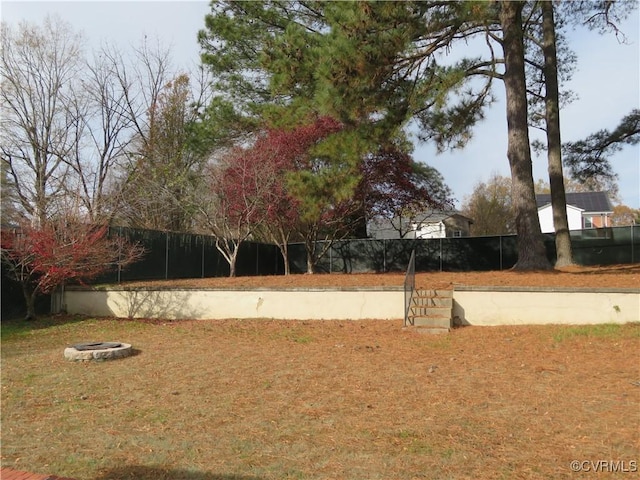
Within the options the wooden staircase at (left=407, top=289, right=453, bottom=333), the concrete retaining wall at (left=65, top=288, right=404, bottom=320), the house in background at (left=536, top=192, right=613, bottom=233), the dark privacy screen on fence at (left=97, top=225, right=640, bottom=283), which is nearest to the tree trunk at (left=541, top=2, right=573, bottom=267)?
the dark privacy screen on fence at (left=97, top=225, right=640, bottom=283)

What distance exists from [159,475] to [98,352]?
4424 millimetres

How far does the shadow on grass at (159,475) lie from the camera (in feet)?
11.2

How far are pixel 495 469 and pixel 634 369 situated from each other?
12.4 ft

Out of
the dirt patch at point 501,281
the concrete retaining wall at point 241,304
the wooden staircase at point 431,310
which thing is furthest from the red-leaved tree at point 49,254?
the wooden staircase at point 431,310

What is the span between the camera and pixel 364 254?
865 inches

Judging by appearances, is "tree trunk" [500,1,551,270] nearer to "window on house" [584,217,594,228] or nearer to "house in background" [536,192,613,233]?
"house in background" [536,192,613,233]

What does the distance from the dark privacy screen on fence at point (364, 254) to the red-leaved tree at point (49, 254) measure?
1.97 meters

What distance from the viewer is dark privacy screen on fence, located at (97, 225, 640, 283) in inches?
631

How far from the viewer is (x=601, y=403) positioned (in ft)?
16.1

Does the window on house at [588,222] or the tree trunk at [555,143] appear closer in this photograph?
the tree trunk at [555,143]

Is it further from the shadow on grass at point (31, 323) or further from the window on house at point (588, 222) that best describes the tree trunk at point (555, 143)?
the window on house at point (588, 222)

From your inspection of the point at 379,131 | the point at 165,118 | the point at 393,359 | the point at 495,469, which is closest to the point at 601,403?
the point at 495,469

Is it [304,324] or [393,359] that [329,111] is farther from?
[393,359]

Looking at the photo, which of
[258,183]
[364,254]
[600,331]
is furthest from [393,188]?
[600,331]
